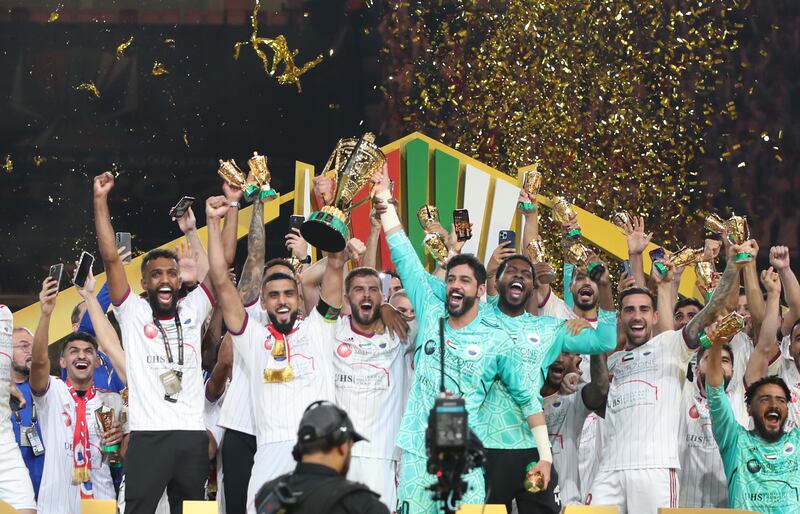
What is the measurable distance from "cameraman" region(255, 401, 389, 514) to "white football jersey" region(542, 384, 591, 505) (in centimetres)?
299

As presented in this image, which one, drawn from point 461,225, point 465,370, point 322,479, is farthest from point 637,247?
point 322,479

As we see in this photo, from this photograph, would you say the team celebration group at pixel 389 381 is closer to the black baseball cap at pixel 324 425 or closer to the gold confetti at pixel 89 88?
the black baseball cap at pixel 324 425

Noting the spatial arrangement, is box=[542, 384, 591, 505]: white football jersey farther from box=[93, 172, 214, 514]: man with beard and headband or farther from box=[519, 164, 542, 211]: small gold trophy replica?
box=[93, 172, 214, 514]: man with beard and headband

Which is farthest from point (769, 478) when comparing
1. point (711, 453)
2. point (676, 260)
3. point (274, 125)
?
point (274, 125)

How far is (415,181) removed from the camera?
30.6 ft

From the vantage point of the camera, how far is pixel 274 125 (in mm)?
9242

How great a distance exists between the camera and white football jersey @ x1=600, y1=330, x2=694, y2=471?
595 centimetres

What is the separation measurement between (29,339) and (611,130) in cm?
470

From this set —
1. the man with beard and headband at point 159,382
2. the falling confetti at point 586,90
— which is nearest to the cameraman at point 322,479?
the man with beard and headband at point 159,382

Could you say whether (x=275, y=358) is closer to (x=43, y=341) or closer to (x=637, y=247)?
(x=43, y=341)

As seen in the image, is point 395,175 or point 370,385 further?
point 395,175

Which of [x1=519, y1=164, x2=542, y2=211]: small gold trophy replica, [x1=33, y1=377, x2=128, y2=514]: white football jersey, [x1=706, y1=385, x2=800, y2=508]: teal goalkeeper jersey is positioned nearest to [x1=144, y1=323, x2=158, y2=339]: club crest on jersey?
[x1=33, y1=377, x2=128, y2=514]: white football jersey

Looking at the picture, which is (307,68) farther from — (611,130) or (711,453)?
(711,453)

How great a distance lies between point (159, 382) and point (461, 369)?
4.53ft
